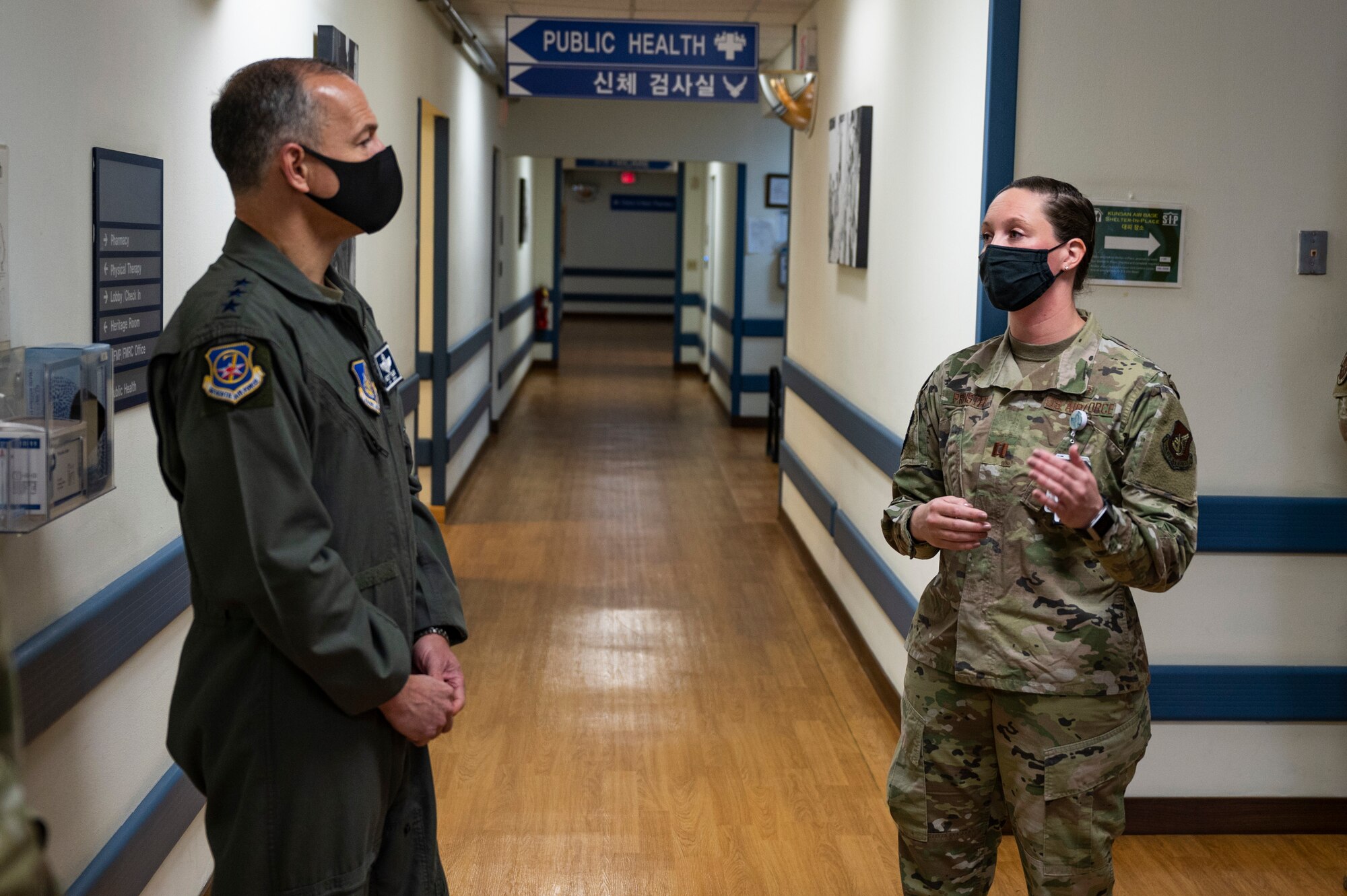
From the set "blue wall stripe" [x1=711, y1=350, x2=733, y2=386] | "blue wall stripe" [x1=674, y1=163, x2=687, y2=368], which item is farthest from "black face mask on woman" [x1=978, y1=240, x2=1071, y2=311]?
"blue wall stripe" [x1=674, y1=163, x2=687, y2=368]

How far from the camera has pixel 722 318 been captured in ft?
37.5

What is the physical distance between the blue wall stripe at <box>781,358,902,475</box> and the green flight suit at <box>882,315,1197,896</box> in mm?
1202

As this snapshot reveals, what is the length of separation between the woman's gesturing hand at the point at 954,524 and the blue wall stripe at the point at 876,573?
53.7 inches

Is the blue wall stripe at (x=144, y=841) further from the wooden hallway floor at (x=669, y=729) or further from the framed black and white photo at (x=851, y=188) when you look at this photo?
the framed black and white photo at (x=851, y=188)

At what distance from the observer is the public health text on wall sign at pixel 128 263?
6.91 ft

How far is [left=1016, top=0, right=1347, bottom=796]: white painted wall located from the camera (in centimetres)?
301

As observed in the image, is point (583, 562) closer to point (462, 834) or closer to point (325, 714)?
point (462, 834)

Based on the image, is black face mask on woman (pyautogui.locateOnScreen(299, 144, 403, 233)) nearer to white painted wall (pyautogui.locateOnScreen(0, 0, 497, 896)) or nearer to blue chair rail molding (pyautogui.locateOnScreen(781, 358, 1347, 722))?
white painted wall (pyautogui.locateOnScreen(0, 0, 497, 896))

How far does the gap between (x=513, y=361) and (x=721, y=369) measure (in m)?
1.95

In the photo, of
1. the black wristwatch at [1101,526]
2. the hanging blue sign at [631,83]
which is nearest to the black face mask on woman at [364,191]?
the black wristwatch at [1101,526]

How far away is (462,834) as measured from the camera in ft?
10.3

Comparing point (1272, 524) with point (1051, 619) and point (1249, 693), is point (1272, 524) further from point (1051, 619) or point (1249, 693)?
point (1051, 619)

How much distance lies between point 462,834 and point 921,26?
2.77 meters

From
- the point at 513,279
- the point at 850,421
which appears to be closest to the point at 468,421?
the point at 850,421
